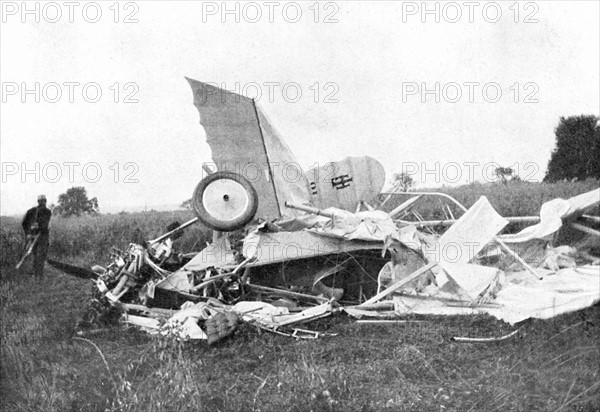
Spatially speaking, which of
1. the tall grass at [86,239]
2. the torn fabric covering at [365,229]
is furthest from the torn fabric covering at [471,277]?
the tall grass at [86,239]

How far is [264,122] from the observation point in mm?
8555

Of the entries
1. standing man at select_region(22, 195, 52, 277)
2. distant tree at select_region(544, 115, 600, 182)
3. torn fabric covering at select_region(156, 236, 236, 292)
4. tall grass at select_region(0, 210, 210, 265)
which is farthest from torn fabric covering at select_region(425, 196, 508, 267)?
standing man at select_region(22, 195, 52, 277)

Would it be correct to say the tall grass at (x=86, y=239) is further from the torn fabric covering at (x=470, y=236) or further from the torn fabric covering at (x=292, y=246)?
the torn fabric covering at (x=470, y=236)

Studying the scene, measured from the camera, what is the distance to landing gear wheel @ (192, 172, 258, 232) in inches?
286

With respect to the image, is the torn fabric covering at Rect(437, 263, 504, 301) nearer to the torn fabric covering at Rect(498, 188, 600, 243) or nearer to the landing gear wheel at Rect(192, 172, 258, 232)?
the torn fabric covering at Rect(498, 188, 600, 243)

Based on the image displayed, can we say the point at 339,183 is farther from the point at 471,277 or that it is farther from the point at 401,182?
the point at 471,277

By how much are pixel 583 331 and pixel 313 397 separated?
2.79 meters

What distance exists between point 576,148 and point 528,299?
4919 millimetres

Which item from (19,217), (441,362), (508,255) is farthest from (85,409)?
(19,217)

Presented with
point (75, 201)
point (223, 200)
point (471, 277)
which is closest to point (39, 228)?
point (75, 201)

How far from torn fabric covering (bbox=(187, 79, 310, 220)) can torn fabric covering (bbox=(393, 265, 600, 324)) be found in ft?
7.98

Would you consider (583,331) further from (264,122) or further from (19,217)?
(19,217)

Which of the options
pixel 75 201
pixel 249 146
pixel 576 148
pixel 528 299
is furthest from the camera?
Answer: pixel 75 201

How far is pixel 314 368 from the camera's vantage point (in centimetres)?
474
